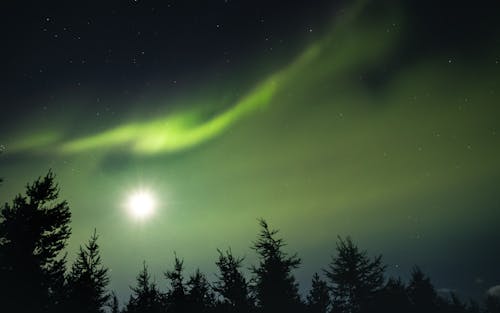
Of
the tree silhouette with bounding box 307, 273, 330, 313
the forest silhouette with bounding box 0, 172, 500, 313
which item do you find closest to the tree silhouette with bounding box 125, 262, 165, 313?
the forest silhouette with bounding box 0, 172, 500, 313

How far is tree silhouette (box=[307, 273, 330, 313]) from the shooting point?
2686 centimetres

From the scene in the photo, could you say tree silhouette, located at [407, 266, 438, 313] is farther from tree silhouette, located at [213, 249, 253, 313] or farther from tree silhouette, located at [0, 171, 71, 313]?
tree silhouette, located at [0, 171, 71, 313]

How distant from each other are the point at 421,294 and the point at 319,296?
1258 cm

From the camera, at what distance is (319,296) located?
1137 inches

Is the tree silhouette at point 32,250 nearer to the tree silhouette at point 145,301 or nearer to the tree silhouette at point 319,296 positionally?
the tree silhouette at point 145,301

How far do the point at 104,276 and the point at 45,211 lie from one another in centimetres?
566

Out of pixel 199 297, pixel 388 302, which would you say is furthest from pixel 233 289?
pixel 388 302

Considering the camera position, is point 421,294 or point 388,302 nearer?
point 388,302

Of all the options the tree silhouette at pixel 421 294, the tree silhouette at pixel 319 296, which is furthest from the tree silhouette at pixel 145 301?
the tree silhouette at pixel 421 294

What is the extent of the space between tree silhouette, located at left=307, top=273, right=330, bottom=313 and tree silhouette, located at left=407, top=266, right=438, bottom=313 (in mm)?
9440

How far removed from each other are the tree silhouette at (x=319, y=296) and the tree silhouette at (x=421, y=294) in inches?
372

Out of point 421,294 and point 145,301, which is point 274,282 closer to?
point 145,301

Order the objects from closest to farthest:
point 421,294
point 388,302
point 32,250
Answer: point 32,250
point 388,302
point 421,294

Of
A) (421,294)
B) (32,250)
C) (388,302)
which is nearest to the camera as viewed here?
(32,250)
